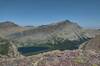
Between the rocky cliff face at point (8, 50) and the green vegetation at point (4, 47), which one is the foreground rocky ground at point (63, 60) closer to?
the rocky cliff face at point (8, 50)

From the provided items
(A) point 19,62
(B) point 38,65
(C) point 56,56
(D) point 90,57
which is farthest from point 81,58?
(A) point 19,62

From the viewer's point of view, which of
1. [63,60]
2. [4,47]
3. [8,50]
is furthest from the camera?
[4,47]

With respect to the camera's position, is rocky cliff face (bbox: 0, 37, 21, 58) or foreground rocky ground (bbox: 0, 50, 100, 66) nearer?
foreground rocky ground (bbox: 0, 50, 100, 66)

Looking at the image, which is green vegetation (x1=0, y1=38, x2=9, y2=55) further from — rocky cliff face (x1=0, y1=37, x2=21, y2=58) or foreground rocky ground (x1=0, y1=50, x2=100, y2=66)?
foreground rocky ground (x1=0, y1=50, x2=100, y2=66)

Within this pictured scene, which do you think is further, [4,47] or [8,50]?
[4,47]

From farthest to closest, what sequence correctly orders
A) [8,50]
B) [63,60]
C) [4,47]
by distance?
[4,47] → [8,50] → [63,60]

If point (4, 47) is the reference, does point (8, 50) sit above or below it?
→ below

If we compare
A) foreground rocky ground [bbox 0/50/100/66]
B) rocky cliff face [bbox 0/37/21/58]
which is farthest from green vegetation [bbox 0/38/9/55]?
foreground rocky ground [bbox 0/50/100/66]

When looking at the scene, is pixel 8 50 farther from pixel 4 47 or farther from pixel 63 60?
pixel 63 60

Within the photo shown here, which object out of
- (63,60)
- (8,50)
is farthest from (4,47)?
(63,60)

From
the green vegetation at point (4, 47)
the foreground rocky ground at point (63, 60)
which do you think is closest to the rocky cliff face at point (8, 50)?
the green vegetation at point (4, 47)

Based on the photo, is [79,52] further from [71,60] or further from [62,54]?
[71,60]

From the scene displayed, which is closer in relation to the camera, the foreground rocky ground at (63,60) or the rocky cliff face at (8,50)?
the foreground rocky ground at (63,60)
